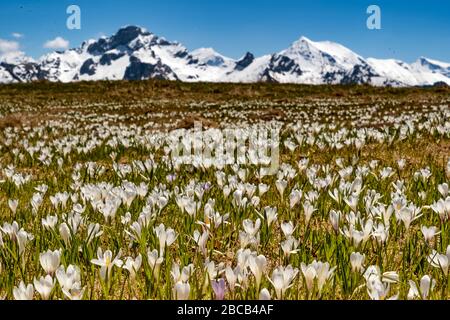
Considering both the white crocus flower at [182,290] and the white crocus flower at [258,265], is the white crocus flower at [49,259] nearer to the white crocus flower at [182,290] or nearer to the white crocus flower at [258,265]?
the white crocus flower at [182,290]

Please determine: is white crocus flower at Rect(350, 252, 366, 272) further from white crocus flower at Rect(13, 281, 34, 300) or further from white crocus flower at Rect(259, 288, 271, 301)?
white crocus flower at Rect(13, 281, 34, 300)

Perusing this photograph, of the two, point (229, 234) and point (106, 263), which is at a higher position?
point (106, 263)

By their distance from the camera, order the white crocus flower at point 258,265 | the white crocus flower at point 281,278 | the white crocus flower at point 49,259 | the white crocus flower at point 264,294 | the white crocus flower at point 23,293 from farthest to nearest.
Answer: the white crocus flower at point 49,259, the white crocus flower at point 258,265, the white crocus flower at point 281,278, the white crocus flower at point 23,293, the white crocus flower at point 264,294

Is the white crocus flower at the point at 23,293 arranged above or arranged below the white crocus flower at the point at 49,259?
below

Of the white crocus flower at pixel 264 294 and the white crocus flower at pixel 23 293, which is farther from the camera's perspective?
the white crocus flower at pixel 23 293

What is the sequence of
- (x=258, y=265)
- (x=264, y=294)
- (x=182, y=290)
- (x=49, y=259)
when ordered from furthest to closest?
(x=49, y=259), (x=258, y=265), (x=182, y=290), (x=264, y=294)

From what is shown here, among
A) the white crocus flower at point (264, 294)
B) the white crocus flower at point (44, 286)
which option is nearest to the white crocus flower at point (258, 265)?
the white crocus flower at point (264, 294)

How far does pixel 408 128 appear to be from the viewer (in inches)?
485

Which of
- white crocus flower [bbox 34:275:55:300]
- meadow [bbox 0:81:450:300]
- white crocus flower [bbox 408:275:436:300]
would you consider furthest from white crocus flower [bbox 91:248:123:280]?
white crocus flower [bbox 408:275:436:300]

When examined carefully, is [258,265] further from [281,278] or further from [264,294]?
[264,294]

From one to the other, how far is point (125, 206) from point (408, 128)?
9.38 meters

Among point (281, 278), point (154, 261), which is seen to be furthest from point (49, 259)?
point (281, 278)
